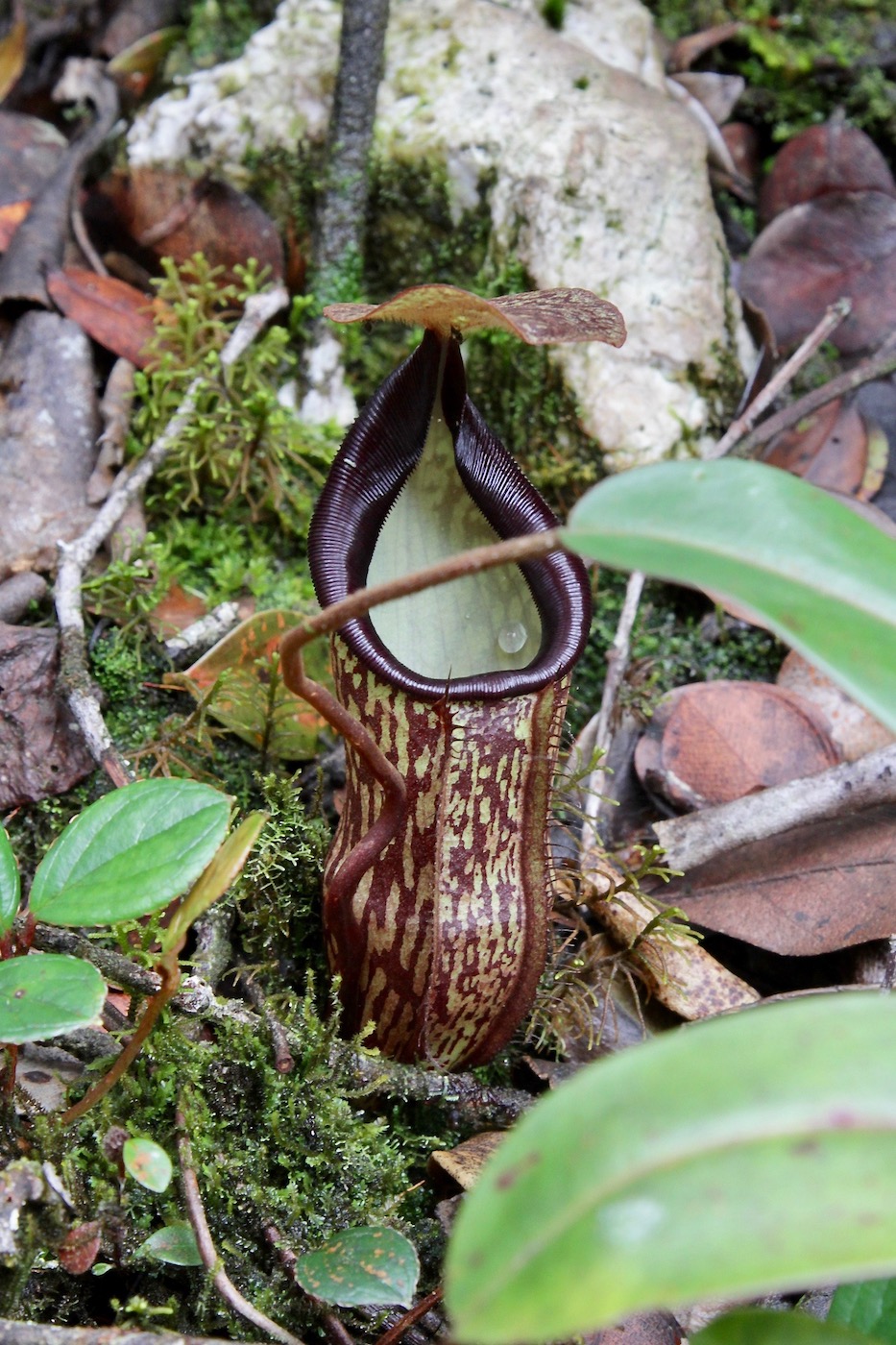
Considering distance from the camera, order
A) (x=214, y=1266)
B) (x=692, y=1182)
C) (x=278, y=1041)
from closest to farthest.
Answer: (x=692, y=1182) < (x=214, y=1266) < (x=278, y=1041)

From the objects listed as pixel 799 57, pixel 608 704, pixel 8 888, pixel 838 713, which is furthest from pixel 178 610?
pixel 799 57

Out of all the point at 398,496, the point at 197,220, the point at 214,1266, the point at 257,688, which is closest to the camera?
the point at 214,1266

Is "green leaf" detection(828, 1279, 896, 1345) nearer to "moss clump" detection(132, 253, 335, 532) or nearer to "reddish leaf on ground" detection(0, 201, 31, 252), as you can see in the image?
"moss clump" detection(132, 253, 335, 532)

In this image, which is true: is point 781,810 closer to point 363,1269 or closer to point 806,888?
point 806,888

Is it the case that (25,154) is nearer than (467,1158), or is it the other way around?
(467,1158)

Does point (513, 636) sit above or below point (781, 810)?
above

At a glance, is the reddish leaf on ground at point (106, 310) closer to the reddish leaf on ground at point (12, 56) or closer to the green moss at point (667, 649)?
the reddish leaf on ground at point (12, 56)

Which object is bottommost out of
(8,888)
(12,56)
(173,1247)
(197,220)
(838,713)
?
(173,1247)
